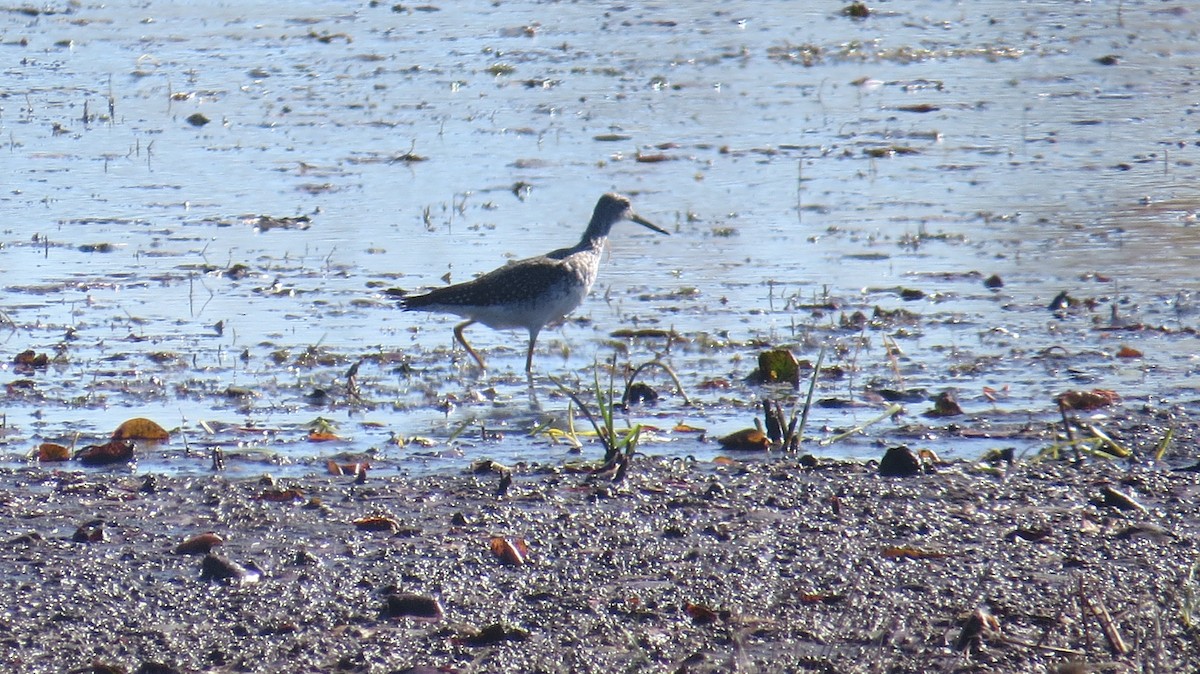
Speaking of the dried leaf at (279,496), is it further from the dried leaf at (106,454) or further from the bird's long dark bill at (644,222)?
the bird's long dark bill at (644,222)

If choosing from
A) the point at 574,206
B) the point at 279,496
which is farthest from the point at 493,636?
the point at 574,206

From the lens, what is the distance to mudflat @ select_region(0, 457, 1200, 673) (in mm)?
4383

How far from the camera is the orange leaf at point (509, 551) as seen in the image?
5.11 metres

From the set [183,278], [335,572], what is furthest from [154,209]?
[335,572]

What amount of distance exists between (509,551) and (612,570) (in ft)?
1.02

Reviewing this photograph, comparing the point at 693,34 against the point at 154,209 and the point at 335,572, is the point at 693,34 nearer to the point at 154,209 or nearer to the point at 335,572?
the point at 154,209

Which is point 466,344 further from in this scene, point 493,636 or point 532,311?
point 493,636

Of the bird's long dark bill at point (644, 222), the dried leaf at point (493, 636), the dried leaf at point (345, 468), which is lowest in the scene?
the dried leaf at point (493, 636)

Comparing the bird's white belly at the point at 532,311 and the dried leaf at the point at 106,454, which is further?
the bird's white belly at the point at 532,311

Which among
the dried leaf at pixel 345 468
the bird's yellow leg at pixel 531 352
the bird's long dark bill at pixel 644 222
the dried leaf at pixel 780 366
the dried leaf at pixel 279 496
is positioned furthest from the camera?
the bird's long dark bill at pixel 644 222

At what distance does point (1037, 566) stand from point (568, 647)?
1.46 m

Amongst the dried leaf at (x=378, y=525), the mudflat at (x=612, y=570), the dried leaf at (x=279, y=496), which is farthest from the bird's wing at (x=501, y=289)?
the dried leaf at (x=378, y=525)

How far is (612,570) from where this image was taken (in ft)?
16.6

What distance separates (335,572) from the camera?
502 centimetres
